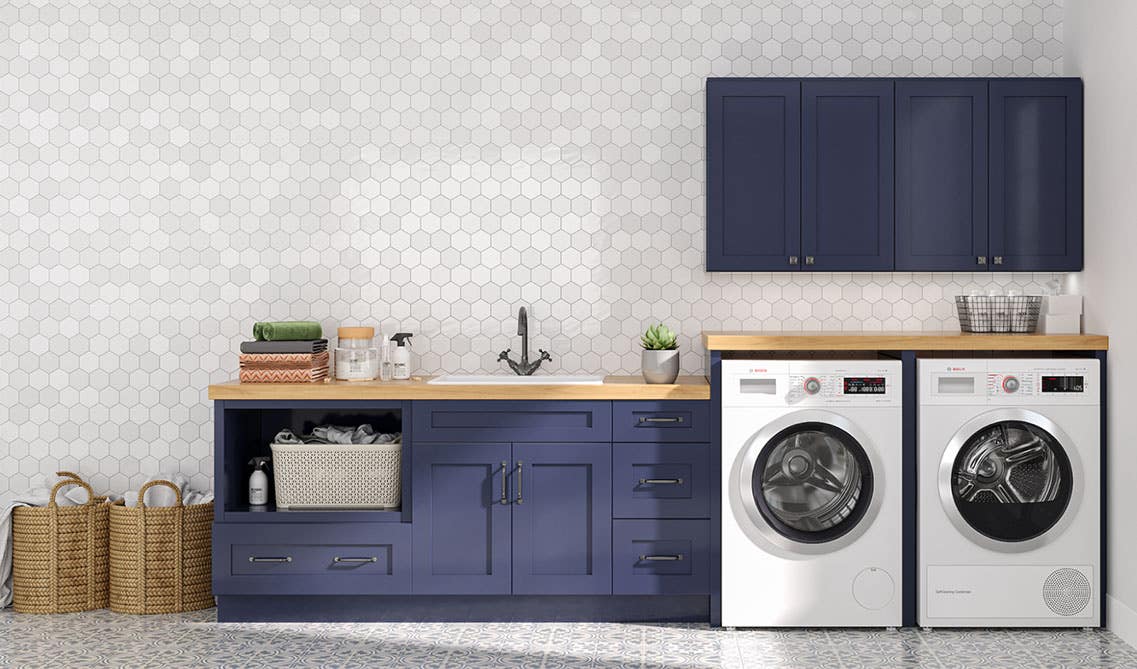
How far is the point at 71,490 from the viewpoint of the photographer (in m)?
4.41

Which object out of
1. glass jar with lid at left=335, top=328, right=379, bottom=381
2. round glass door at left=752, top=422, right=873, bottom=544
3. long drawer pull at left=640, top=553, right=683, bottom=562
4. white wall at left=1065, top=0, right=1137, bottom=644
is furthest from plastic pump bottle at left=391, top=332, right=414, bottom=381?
white wall at left=1065, top=0, right=1137, bottom=644

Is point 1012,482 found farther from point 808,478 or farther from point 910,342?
point 808,478

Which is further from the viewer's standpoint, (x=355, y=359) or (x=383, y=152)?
(x=383, y=152)

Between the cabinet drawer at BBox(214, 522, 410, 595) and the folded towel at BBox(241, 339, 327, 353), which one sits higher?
the folded towel at BBox(241, 339, 327, 353)

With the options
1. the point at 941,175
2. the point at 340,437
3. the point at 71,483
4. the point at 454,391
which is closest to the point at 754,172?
the point at 941,175

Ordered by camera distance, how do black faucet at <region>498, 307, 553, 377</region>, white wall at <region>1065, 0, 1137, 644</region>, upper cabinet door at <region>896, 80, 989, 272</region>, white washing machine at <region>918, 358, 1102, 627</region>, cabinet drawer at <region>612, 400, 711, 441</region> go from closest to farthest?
white wall at <region>1065, 0, 1137, 644</region> → white washing machine at <region>918, 358, 1102, 627</region> → cabinet drawer at <region>612, 400, 711, 441</region> → upper cabinet door at <region>896, 80, 989, 272</region> → black faucet at <region>498, 307, 553, 377</region>

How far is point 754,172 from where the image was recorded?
4.09 metres

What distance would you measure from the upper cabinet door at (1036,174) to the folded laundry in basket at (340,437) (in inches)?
94.8

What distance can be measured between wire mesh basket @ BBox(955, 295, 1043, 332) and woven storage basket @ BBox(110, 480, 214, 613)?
301 centimetres

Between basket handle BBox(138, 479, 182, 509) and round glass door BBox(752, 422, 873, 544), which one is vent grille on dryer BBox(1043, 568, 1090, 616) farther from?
basket handle BBox(138, 479, 182, 509)

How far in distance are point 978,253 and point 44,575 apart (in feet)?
12.3

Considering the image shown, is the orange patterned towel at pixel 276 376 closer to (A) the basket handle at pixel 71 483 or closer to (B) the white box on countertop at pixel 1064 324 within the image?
(A) the basket handle at pixel 71 483

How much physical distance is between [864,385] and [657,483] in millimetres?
807

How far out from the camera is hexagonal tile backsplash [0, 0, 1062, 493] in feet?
14.4
